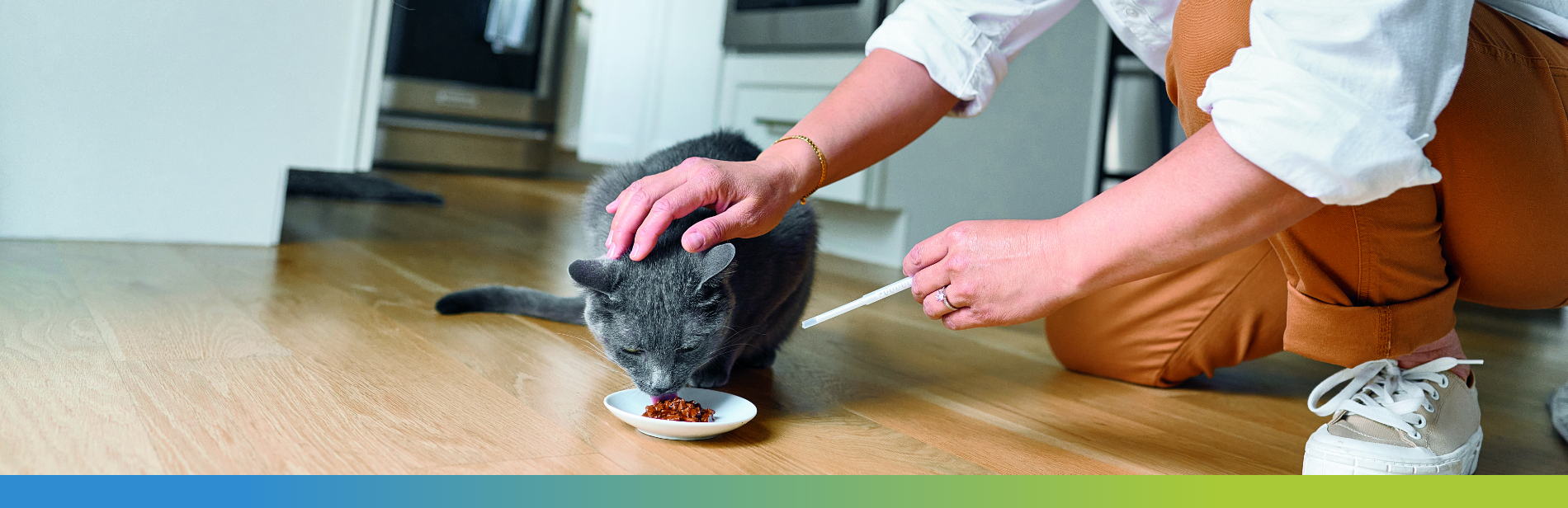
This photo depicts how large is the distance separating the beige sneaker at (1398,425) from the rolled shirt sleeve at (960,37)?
503 mm

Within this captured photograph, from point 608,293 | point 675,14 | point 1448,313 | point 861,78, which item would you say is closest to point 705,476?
point 608,293

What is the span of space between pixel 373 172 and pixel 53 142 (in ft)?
8.77

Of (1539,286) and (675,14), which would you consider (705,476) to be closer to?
(1539,286)

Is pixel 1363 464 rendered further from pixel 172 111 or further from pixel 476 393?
pixel 172 111

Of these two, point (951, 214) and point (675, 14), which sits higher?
point (675, 14)

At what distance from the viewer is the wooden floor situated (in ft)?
2.81

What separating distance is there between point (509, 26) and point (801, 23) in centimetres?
213

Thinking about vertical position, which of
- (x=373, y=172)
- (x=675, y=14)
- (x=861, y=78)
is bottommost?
(x=373, y=172)

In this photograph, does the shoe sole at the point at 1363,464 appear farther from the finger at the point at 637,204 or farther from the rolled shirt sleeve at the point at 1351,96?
the finger at the point at 637,204

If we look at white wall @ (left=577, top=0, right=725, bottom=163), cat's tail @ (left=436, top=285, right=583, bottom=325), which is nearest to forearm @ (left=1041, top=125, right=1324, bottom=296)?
cat's tail @ (left=436, top=285, right=583, bottom=325)

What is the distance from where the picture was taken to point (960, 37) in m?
Result: 1.15

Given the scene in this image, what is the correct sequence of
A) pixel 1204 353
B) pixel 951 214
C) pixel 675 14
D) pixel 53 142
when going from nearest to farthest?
pixel 1204 353
pixel 53 142
pixel 951 214
pixel 675 14

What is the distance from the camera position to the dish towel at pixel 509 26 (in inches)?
168

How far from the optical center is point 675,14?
314cm
